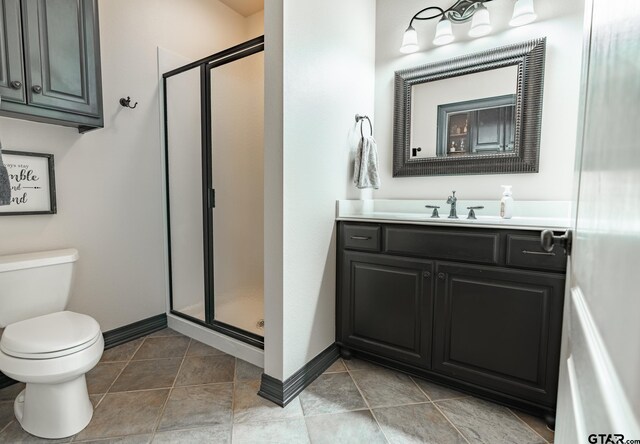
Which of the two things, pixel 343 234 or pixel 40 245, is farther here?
pixel 343 234

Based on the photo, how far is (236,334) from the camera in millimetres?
2127

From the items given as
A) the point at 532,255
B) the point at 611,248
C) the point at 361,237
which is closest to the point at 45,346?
the point at 361,237

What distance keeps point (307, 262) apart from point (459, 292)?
83cm

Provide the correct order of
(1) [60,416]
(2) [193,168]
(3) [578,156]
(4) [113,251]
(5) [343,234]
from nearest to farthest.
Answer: (3) [578,156]
(1) [60,416]
(5) [343,234]
(4) [113,251]
(2) [193,168]

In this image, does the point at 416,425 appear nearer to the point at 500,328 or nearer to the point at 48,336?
the point at 500,328

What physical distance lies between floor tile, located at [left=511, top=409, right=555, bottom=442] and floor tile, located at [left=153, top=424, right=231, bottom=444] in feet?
4.55

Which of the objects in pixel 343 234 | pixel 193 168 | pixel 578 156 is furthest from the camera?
pixel 193 168

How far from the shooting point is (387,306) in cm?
186

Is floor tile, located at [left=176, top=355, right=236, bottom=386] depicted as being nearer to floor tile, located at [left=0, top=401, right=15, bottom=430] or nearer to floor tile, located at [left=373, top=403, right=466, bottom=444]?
floor tile, located at [left=0, top=401, right=15, bottom=430]

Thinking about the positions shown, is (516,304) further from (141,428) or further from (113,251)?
(113,251)

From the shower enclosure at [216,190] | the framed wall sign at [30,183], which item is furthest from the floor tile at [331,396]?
the framed wall sign at [30,183]

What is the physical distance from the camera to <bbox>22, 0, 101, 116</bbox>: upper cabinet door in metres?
1.52

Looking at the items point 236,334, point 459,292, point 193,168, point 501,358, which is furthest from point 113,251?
point 501,358

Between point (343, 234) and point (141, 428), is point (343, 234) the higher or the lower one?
the higher one
